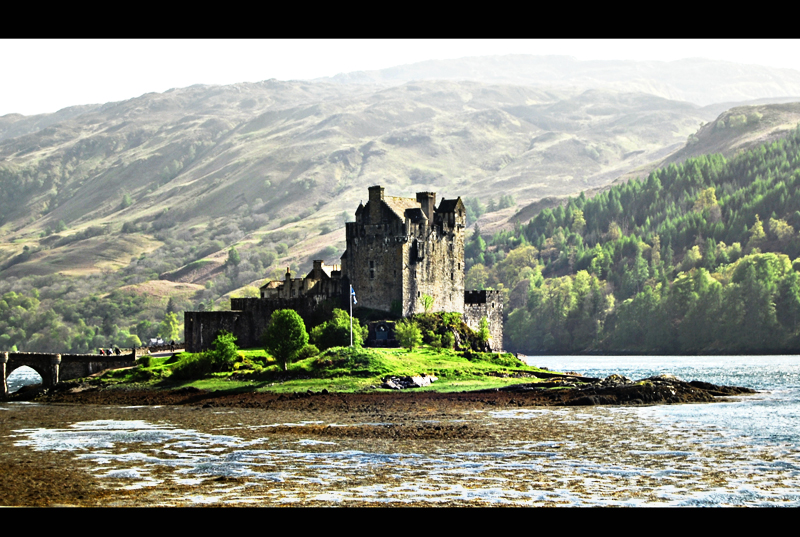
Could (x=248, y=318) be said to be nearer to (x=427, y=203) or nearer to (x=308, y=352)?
(x=308, y=352)

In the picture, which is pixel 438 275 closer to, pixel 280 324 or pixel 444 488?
pixel 280 324

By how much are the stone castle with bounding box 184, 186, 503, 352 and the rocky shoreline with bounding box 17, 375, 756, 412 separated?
19.5 m

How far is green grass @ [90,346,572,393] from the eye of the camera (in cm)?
9550

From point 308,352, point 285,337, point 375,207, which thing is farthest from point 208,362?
point 375,207

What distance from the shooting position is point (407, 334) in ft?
357

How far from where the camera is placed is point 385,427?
222 ft

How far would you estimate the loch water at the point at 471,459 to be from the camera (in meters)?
39.6

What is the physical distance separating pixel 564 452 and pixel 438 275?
68.0m

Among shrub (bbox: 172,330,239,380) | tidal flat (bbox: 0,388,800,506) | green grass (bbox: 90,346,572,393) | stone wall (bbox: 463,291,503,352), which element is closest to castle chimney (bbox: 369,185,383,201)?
green grass (bbox: 90,346,572,393)

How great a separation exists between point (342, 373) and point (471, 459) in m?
48.3

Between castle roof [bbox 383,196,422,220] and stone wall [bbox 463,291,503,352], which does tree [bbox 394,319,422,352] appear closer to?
castle roof [bbox 383,196,422,220]

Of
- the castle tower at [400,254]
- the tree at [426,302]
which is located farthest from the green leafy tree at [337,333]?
the tree at [426,302]
